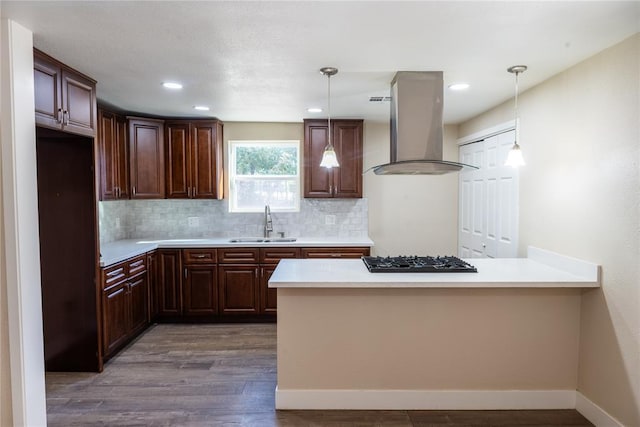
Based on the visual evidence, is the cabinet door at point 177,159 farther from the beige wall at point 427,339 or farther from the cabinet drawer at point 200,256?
the beige wall at point 427,339

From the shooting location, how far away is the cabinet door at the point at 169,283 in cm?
408

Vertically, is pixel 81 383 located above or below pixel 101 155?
below

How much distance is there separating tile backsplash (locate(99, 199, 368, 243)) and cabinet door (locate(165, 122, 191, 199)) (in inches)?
14.3

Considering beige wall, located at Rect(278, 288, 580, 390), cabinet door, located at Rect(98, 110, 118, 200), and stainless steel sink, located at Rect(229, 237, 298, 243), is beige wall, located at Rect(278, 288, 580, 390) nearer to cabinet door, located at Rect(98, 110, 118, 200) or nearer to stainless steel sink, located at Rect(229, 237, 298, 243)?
stainless steel sink, located at Rect(229, 237, 298, 243)

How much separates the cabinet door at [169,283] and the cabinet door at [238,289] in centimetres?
46

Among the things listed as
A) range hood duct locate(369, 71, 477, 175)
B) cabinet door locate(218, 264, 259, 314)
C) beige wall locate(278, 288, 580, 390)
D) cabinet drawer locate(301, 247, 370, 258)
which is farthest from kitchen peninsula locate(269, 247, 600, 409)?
cabinet door locate(218, 264, 259, 314)

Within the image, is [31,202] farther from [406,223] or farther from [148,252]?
[406,223]

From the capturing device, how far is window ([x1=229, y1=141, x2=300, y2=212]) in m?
4.66

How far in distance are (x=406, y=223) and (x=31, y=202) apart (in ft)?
12.2

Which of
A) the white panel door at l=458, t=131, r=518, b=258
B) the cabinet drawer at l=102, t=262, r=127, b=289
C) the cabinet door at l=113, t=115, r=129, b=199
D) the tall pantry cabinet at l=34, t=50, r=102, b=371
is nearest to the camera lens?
the tall pantry cabinet at l=34, t=50, r=102, b=371

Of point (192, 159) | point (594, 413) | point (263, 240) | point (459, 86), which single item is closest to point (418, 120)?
point (459, 86)

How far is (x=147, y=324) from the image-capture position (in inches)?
157

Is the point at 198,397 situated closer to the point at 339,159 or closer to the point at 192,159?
the point at 192,159

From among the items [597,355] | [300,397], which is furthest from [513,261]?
[300,397]
